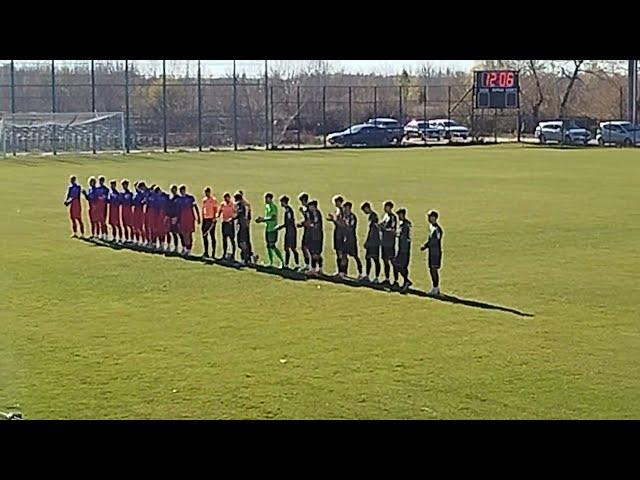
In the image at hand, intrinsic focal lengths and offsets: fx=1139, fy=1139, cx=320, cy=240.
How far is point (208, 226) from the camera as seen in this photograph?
1074 centimetres

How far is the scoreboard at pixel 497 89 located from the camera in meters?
25.7

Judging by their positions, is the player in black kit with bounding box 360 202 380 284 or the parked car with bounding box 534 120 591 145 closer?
the player in black kit with bounding box 360 202 380 284

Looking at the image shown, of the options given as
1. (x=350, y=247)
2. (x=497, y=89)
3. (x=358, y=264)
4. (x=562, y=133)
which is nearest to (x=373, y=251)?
(x=358, y=264)

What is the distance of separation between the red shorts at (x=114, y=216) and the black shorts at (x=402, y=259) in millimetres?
3591

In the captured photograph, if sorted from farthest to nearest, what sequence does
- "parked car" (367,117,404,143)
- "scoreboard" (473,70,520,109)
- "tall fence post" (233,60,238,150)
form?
"parked car" (367,117,404,143) → "tall fence post" (233,60,238,150) → "scoreboard" (473,70,520,109)

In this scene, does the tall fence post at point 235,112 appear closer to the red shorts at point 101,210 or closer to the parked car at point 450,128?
the parked car at point 450,128

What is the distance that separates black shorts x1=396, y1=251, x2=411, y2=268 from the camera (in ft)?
29.7

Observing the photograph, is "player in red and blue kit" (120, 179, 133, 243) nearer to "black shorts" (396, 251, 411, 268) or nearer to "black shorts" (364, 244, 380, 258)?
"black shorts" (364, 244, 380, 258)

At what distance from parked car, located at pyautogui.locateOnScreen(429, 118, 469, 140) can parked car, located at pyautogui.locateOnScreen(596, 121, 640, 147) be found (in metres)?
3.61

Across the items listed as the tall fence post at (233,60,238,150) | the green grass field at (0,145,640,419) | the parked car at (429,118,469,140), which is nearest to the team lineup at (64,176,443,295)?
the green grass field at (0,145,640,419)

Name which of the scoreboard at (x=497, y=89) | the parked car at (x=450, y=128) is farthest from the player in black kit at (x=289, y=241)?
the parked car at (x=450, y=128)

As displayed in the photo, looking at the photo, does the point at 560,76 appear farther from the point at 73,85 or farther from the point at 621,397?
the point at 621,397
